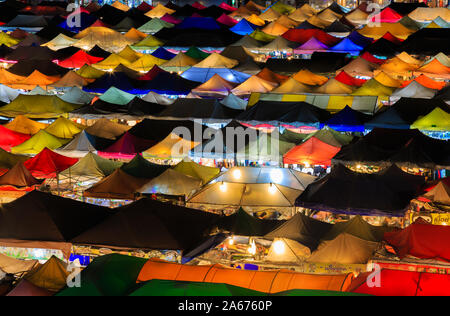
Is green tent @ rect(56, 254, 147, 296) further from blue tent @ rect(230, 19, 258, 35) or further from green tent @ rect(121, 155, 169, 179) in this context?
blue tent @ rect(230, 19, 258, 35)

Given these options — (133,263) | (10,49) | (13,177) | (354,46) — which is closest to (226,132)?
(13,177)

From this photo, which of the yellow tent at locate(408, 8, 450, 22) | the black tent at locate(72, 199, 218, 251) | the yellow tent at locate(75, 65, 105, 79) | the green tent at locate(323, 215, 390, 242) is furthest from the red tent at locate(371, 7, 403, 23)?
the black tent at locate(72, 199, 218, 251)

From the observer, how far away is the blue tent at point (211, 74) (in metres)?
29.7

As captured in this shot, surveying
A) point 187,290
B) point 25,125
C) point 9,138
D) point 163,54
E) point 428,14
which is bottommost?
point 9,138

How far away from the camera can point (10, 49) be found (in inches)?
1419

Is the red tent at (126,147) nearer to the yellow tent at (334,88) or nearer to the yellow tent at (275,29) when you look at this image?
the yellow tent at (334,88)

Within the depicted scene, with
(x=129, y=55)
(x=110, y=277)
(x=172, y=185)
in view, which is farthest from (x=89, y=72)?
(x=110, y=277)

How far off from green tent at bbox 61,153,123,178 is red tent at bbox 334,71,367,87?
11306 millimetres

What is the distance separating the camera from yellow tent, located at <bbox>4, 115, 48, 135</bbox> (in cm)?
2274

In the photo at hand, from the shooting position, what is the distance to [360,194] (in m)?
16.0

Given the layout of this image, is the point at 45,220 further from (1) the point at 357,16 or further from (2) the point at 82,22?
(2) the point at 82,22

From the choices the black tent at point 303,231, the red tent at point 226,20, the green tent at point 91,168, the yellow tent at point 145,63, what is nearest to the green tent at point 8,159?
the green tent at point 91,168

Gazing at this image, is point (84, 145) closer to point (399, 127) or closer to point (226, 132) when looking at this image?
point (226, 132)

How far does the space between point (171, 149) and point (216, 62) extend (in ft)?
39.3
